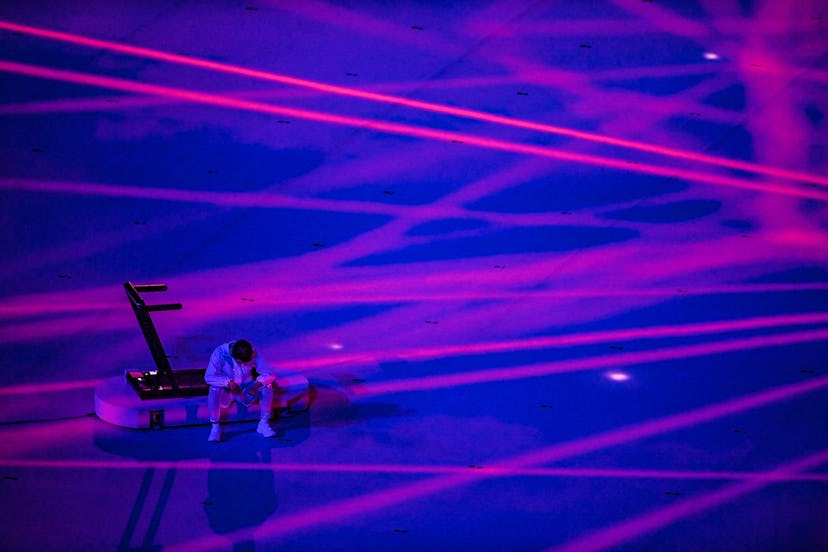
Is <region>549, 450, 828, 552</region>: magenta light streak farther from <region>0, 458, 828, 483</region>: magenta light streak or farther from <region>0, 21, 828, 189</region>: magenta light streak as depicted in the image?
<region>0, 21, 828, 189</region>: magenta light streak

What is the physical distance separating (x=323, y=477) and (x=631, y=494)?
1.55 m

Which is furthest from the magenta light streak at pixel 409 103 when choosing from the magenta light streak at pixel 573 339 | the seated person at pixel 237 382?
the seated person at pixel 237 382

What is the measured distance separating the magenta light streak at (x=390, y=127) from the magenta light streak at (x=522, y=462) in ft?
6.58

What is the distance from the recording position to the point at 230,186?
7887mm

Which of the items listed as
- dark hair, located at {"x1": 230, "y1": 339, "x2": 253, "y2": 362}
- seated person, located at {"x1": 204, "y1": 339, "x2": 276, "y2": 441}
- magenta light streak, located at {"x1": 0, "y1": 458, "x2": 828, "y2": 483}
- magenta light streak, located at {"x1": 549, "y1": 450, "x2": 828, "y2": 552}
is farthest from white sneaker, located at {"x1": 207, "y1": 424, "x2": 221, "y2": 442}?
magenta light streak, located at {"x1": 549, "y1": 450, "x2": 828, "y2": 552}

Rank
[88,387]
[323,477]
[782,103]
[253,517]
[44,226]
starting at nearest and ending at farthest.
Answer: [253,517], [323,477], [88,387], [44,226], [782,103]

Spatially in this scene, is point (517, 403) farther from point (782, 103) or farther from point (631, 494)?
point (782, 103)

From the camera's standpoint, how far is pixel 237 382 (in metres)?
5.88

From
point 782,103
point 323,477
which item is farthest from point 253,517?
point 782,103

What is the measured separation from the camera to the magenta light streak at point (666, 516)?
17.3ft

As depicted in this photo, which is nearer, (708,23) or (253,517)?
(253,517)

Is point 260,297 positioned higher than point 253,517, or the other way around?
point 260,297

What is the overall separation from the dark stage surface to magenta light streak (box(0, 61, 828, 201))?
0.02m

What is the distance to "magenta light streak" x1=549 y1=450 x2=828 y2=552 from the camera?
5.28 metres
